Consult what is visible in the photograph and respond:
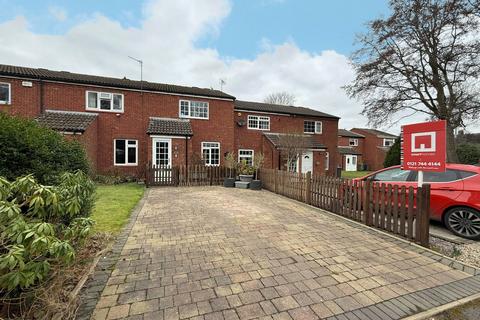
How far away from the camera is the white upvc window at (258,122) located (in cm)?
2023

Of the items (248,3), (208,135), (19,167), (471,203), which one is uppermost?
(248,3)

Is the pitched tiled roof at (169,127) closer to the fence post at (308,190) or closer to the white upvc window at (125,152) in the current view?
the white upvc window at (125,152)

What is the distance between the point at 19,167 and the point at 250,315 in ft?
13.1

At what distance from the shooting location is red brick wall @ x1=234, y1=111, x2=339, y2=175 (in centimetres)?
1981

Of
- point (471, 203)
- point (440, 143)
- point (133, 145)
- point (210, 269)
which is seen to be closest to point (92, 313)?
point (210, 269)

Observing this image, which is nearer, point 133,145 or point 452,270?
point 452,270

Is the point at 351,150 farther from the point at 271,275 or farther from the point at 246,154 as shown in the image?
the point at 271,275

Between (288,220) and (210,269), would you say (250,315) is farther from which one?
(288,220)

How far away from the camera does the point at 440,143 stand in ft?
15.3

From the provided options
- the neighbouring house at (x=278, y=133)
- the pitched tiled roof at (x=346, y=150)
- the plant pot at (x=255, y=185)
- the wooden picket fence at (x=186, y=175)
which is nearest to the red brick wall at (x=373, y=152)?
the pitched tiled roof at (x=346, y=150)

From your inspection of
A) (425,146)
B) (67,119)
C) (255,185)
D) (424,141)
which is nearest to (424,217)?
(425,146)

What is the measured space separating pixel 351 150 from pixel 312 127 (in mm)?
19113

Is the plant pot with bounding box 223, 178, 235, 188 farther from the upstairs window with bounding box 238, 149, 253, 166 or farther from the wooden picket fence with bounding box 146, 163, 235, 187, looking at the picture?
the upstairs window with bounding box 238, 149, 253, 166

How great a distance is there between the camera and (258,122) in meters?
20.5
